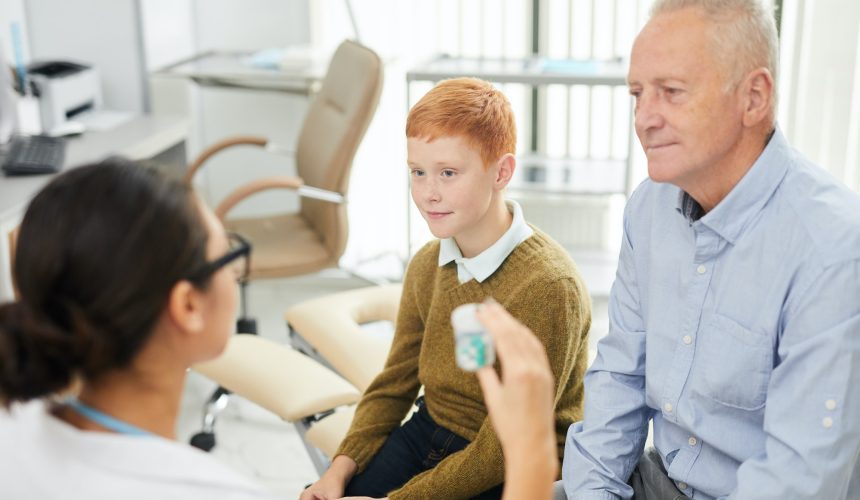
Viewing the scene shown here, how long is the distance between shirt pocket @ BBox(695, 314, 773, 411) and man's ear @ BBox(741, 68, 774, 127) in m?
0.29

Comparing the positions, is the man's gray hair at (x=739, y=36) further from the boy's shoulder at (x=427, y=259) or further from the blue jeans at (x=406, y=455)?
the blue jeans at (x=406, y=455)

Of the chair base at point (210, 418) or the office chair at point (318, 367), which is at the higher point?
the office chair at point (318, 367)

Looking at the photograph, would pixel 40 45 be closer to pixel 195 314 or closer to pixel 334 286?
pixel 334 286

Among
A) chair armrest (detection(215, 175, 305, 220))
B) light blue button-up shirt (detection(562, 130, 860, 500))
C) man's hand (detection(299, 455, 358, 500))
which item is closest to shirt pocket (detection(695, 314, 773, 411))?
light blue button-up shirt (detection(562, 130, 860, 500))

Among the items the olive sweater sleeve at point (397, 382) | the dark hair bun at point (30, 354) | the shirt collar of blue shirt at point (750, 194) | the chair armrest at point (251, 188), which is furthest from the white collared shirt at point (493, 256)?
the chair armrest at point (251, 188)

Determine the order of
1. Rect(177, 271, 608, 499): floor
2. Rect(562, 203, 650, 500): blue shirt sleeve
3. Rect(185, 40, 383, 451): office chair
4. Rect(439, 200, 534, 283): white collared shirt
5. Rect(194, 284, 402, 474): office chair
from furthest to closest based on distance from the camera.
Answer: Rect(185, 40, 383, 451): office chair < Rect(177, 271, 608, 499): floor < Rect(194, 284, 402, 474): office chair < Rect(439, 200, 534, 283): white collared shirt < Rect(562, 203, 650, 500): blue shirt sleeve

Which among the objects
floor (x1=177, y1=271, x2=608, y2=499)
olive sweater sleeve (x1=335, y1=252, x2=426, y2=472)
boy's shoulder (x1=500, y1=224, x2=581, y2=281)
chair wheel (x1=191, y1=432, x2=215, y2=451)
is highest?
boy's shoulder (x1=500, y1=224, x2=581, y2=281)

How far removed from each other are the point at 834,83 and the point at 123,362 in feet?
10.5

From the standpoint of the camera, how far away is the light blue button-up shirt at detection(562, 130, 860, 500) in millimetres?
1363

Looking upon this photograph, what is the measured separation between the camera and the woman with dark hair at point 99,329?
967 millimetres

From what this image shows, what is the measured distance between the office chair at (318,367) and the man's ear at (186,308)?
100 centimetres

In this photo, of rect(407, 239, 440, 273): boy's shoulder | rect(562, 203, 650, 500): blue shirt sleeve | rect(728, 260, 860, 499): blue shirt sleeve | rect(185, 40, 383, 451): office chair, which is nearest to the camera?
rect(728, 260, 860, 499): blue shirt sleeve

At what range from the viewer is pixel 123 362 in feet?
3.44

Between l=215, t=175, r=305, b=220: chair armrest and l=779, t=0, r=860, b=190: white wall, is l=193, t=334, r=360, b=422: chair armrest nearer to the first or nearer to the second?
l=215, t=175, r=305, b=220: chair armrest
